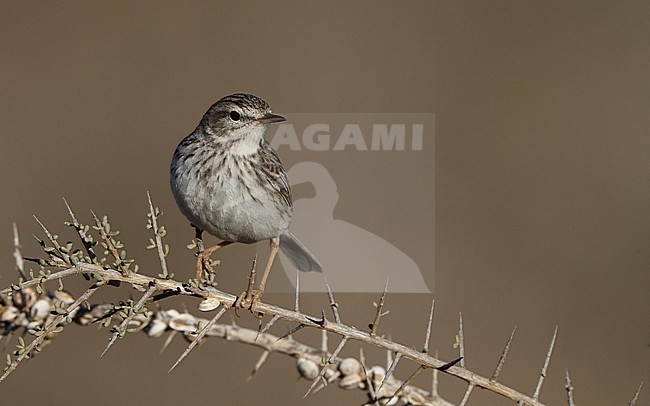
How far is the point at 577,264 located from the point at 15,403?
6.52m

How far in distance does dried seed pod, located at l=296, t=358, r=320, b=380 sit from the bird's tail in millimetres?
1751

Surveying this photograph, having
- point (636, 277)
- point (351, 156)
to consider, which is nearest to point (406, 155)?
point (351, 156)

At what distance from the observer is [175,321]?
3346 mm

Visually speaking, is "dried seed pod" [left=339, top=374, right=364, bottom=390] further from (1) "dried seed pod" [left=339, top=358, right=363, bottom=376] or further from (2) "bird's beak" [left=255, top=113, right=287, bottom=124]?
(2) "bird's beak" [left=255, top=113, right=287, bottom=124]

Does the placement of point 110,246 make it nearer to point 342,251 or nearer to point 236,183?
point 236,183

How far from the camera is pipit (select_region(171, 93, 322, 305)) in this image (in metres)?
4.51

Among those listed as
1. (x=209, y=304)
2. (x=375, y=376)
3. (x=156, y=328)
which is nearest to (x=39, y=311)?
(x=156, y=328)

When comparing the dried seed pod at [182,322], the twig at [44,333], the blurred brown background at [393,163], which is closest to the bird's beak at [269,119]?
the dried seed pod at [182,322]

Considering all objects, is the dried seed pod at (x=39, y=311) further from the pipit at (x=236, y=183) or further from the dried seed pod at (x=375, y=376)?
the dried seed pod at (x=375, y=376)

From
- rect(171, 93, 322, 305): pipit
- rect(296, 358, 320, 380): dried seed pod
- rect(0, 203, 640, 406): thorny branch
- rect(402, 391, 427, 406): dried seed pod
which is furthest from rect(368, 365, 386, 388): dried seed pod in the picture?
rect(171, 93, 322, 305): pipit

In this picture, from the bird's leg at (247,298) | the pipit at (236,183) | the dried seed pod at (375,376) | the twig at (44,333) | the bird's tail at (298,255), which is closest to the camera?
the twig at (44,333)

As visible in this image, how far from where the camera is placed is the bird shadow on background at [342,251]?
8188mm

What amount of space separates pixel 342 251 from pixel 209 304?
5.55 metres

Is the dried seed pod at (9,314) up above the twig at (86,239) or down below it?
below
